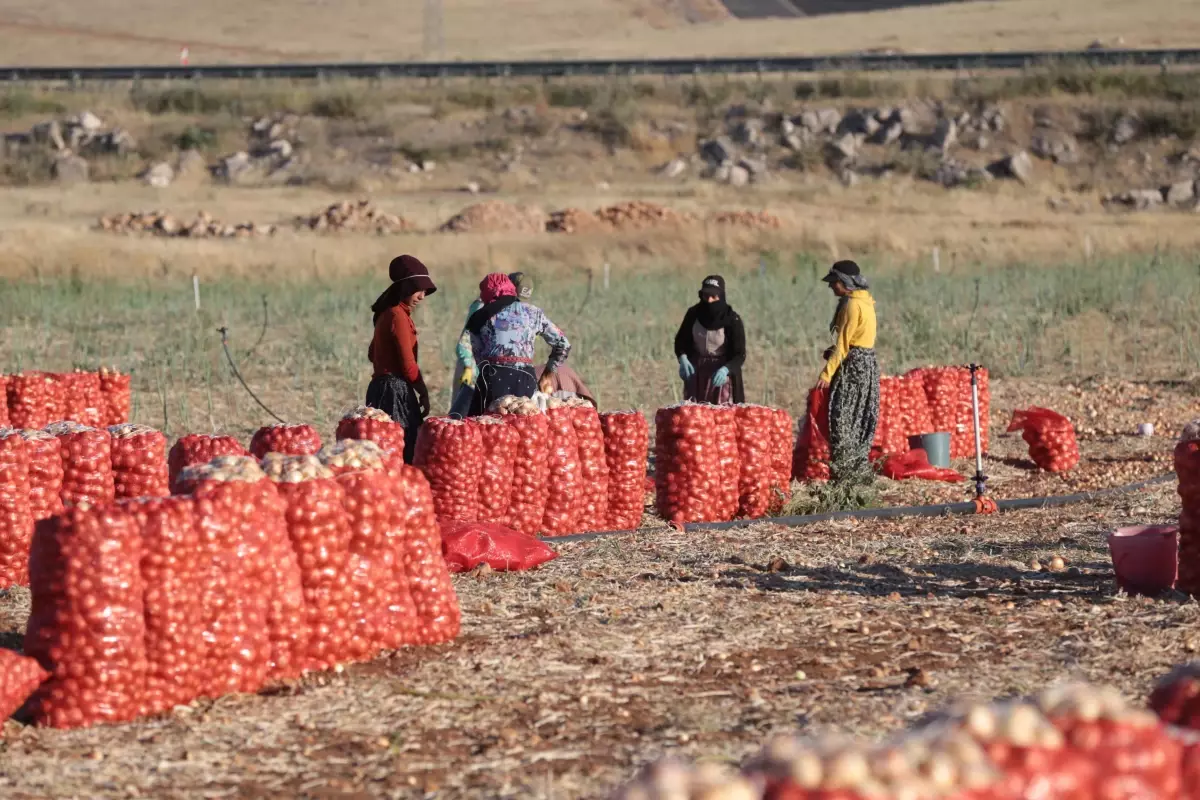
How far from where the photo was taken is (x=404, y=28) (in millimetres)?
70375

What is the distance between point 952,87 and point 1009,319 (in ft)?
91.6

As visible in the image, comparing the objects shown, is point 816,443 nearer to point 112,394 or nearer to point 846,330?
point 846,330

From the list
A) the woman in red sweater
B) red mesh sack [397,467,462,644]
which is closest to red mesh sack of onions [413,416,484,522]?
the woman in red sweater

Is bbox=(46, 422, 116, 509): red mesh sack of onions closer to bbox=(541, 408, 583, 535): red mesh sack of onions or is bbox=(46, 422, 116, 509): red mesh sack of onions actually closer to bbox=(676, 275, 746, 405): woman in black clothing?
bbox=(541, 408, 583, 535): red mesh sack of onions

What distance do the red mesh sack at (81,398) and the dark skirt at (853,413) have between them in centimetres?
529

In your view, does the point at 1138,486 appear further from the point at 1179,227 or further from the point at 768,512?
the point at 1179,227

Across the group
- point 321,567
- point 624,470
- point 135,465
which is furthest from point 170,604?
point 624,470

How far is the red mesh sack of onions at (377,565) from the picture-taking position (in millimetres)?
6012

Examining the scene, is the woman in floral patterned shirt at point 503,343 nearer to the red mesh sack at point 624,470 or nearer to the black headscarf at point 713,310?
the red mesh sack at point 624,470

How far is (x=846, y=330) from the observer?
34.9 ft

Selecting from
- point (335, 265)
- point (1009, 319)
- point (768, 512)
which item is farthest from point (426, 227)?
point (768, 512)

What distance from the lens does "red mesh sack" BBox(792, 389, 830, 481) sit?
1141 centimetres

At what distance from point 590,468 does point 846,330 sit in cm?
220

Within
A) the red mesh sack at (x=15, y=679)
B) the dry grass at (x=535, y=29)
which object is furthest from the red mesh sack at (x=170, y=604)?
the dry grass at (x=535, y=29)
